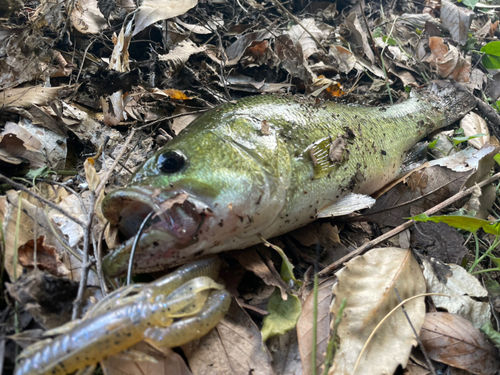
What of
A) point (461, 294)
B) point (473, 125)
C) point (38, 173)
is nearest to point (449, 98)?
point (473, 125)

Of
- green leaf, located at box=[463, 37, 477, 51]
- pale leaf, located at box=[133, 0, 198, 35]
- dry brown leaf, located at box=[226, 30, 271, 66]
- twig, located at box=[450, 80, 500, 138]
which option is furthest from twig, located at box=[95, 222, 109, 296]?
green leaf, located at box=[463, 37, 477, 51]

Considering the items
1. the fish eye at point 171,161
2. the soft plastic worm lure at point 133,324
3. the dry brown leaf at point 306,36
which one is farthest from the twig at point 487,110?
the soft plastic worm lure at point 133,324

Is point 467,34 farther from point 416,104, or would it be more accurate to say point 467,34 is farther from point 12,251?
point 12,251

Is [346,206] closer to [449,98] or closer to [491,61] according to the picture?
[449,98]

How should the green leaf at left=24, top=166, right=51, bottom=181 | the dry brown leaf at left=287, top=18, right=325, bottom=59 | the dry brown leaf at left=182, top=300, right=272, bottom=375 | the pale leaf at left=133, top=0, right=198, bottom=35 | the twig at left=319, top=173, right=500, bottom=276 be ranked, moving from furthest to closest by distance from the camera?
1. the dry brown leaf at left=287, top=18, right=325, bottom=59
2. the pale leaf at left=133, top=0, right=198, bottom=35
3. the green leaf at left=24, top=166, right=51, bottom=181
4. the twig at left=319, top=173, right=500, bottom=276
5. the dry brown leaf at left=182, top=300, right=272, bottom=375

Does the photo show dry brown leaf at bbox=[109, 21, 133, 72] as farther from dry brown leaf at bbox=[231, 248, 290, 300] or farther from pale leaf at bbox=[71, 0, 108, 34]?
dry brown leaf at bbox=[231, 248, 290, 300]

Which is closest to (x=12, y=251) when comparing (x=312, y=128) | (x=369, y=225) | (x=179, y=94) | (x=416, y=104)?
(x=179, y=94)
